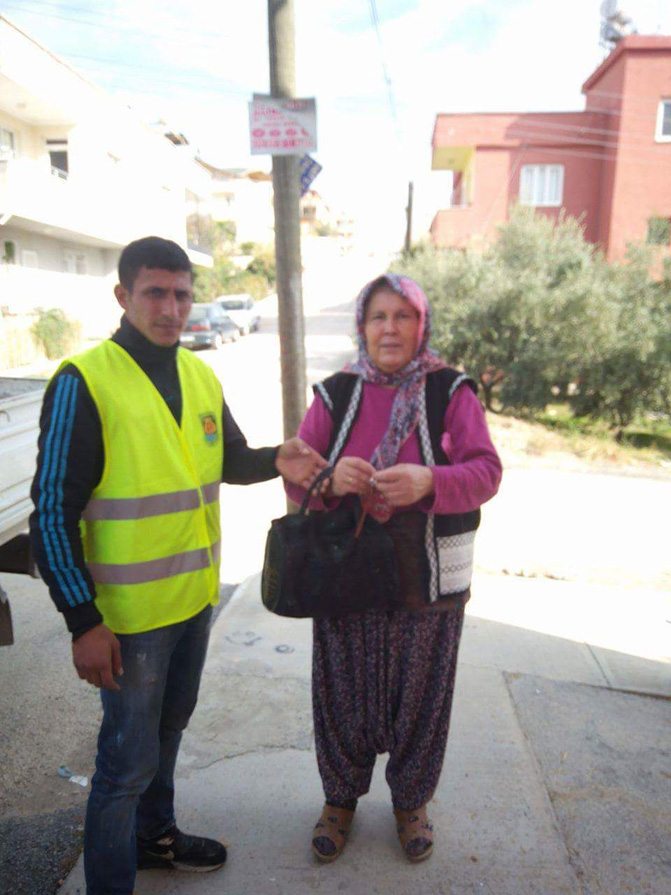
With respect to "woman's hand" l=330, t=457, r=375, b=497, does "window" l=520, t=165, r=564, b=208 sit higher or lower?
higher

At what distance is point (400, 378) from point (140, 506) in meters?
0.84

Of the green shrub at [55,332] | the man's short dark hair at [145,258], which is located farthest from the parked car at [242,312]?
the man's short dark hair at [145,258]

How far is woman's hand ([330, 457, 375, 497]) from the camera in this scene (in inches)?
74.0

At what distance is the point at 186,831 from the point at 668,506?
610 centimetres

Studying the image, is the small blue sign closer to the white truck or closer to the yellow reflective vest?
the white truck

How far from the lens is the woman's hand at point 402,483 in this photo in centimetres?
185

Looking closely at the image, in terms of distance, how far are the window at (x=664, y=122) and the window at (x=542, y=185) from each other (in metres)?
3.09

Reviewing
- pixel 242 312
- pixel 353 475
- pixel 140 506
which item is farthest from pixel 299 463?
pixel 242 312

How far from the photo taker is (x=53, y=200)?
5906 millimetres

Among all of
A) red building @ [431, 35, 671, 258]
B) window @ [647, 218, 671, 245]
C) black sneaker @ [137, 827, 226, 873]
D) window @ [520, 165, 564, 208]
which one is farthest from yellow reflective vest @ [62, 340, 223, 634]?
window @ [520, 165, 564, 208]

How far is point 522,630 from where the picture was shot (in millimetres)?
3990

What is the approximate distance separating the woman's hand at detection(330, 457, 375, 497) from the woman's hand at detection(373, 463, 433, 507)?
0.11 feet

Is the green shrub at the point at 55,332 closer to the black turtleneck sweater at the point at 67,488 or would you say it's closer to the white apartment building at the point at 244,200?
the black turtleneck sweater at the point at 67,488

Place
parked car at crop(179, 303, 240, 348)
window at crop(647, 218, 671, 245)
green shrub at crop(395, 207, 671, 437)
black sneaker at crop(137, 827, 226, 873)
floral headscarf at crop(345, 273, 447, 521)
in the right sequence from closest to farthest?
floral headscarf at crop(345, 273, 447, 521), black sneaker at crop(137, 827, 226, 873), green shrub at crop(395, 207, 671, 437), window at crop(647, 218, 671, 245), parked car at crop(179, 303, 240, 348)
